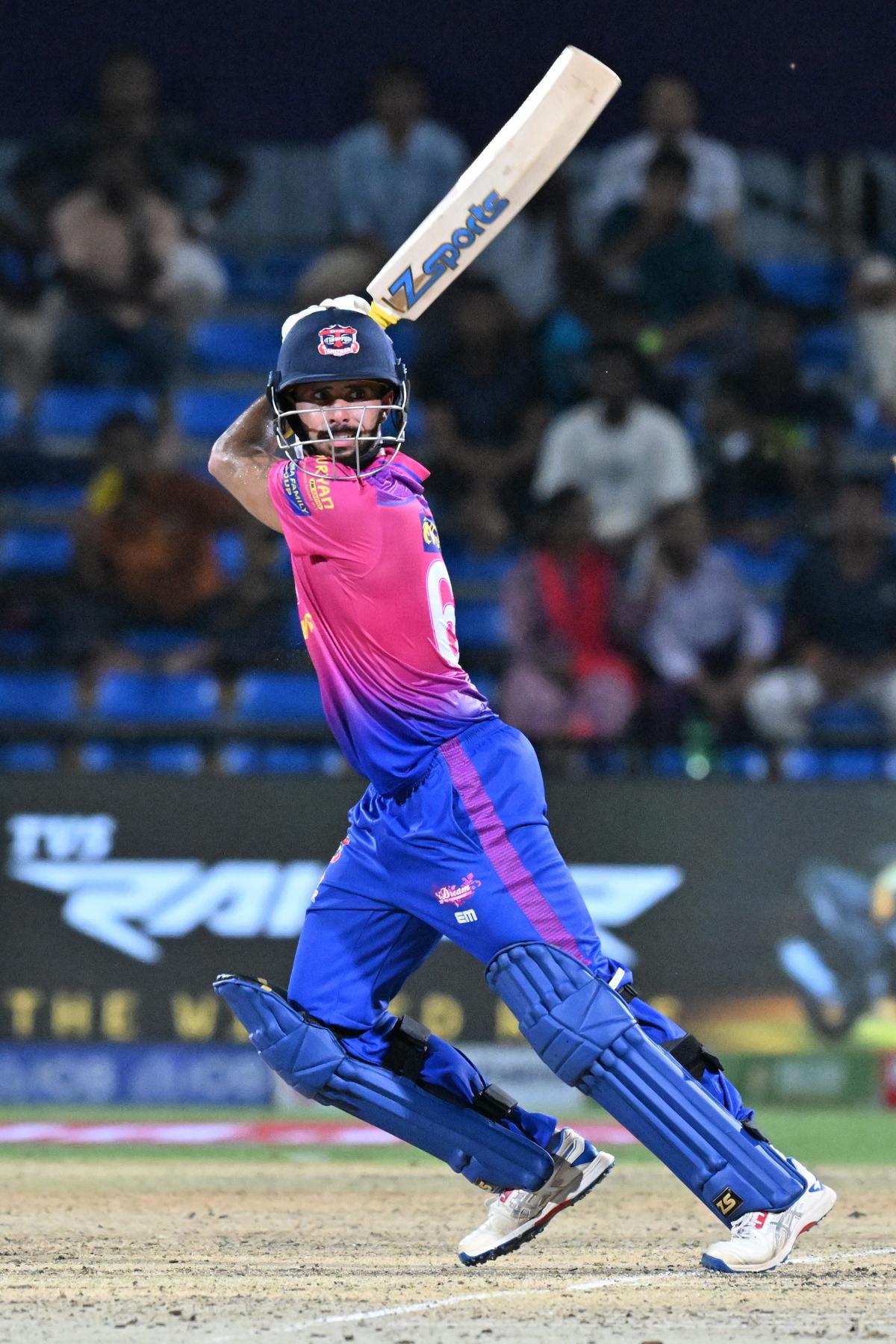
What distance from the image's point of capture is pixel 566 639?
377 inches

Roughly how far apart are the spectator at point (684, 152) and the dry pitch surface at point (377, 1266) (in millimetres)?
5898

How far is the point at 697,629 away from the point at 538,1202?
5.30 metres

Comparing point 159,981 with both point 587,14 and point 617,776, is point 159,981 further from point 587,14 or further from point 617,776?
point 587,14

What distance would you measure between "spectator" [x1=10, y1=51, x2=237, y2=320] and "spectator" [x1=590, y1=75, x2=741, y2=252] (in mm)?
2170

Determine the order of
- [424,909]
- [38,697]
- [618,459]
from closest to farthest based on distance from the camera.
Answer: [424,909] < [38,697] < [618,459]

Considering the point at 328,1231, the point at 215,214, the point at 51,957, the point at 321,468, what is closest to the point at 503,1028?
the point at 51,957

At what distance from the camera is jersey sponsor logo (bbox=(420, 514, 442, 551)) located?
459 centimetres

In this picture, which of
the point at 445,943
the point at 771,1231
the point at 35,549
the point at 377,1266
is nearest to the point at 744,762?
the point at 445,943

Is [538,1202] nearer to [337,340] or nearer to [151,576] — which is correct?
[337,340]

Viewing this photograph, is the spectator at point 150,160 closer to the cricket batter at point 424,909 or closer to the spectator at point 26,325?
the spectator at point 26,325

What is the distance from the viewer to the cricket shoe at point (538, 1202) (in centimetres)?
476

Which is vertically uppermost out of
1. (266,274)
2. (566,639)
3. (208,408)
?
(266,274)

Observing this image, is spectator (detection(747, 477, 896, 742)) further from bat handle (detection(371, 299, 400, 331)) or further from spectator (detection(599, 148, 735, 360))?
bat handle (detection(371, 299, 400, 331))

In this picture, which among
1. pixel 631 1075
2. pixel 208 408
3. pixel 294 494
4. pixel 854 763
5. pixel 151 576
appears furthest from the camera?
pixel 208 408
